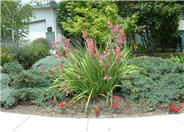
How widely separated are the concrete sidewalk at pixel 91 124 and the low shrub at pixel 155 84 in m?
0.53

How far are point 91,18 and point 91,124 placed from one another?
7381mm

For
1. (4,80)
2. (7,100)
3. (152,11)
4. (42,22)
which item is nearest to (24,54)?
(4,80)

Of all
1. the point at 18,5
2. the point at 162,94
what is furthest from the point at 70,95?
the point at 18,5

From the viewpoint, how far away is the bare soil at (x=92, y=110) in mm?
3944

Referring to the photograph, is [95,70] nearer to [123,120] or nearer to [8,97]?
[123,120]

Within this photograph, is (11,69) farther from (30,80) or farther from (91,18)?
(91,18)

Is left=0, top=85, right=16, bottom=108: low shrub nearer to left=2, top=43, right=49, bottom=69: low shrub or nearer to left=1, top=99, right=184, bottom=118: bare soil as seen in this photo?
left=1, top=99, right=184, bottom=118: bare soil

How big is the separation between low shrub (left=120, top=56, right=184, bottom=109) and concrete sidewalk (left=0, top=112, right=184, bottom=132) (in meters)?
0.53

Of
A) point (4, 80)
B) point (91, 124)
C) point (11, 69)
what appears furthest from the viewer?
point (11, 69)

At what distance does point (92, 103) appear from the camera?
14.4 feet

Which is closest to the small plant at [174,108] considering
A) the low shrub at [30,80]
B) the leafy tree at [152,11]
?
the low shrub at [30,80]

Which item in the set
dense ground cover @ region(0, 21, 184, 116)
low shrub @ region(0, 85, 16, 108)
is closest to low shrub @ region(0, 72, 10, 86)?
dense ground cover @ region(0, 21, 184, 116)

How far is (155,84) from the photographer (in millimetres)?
4625

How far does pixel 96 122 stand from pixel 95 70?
4.28 ft
